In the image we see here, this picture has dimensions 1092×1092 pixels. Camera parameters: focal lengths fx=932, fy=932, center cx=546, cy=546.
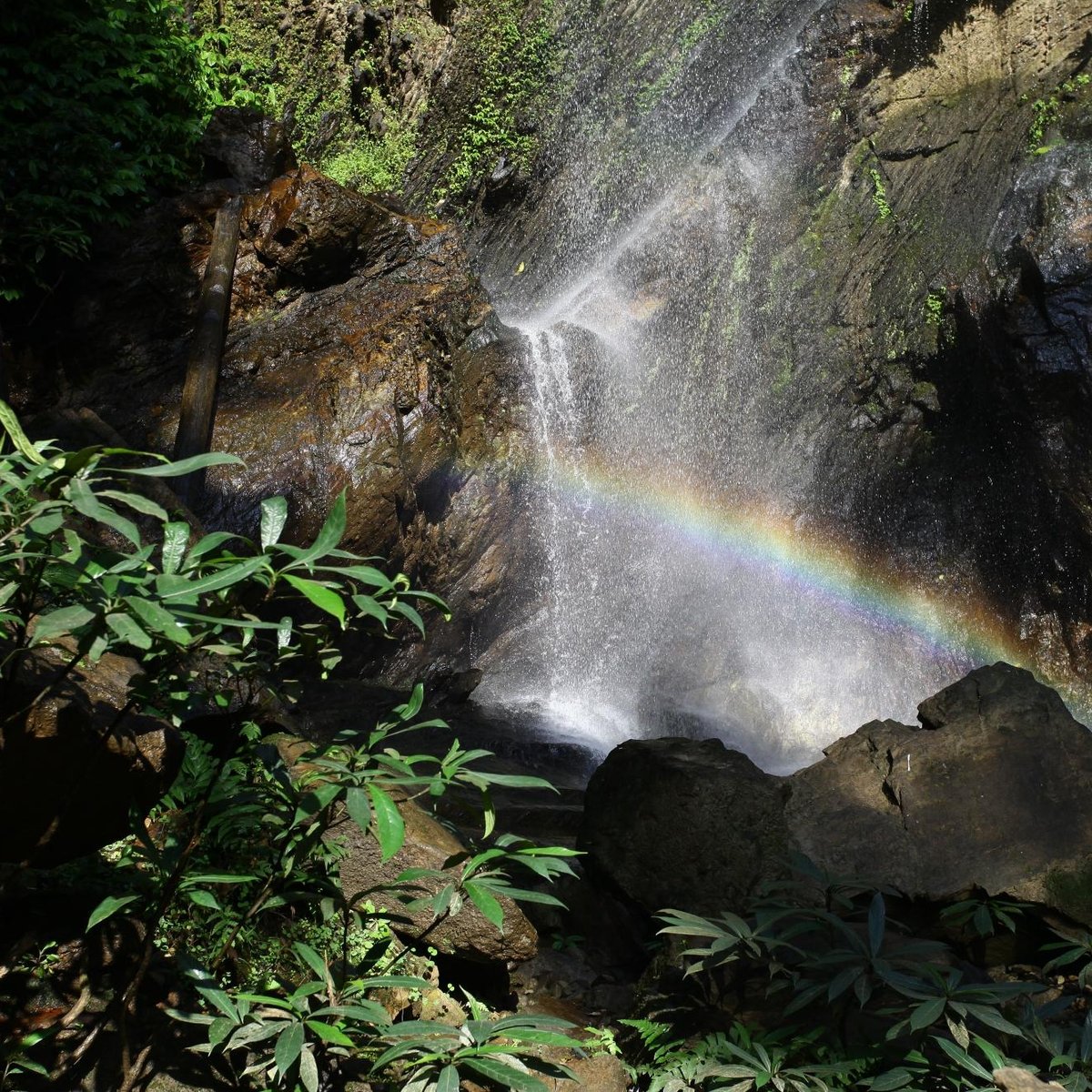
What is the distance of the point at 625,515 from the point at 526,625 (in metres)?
2.11

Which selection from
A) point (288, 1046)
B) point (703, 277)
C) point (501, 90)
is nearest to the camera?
point (288, 1046)

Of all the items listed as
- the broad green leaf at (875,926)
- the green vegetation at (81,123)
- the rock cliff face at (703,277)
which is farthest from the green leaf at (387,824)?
the green vegetation at (81,123)

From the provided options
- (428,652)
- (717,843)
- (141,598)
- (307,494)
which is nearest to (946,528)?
(428,652)

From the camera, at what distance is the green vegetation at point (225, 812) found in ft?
4.59

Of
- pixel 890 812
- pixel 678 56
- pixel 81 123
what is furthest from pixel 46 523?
pixel 678 56

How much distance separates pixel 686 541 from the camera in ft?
38.0

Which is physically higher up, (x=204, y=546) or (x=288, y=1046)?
(x=204, y=546)

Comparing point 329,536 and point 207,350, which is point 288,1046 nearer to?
point 329,536

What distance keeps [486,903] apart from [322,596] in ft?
1.97

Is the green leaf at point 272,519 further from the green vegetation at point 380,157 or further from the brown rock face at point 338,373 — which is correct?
the green vegetation at point 380,157

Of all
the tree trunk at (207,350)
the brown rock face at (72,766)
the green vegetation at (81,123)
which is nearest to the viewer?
the brown rock face at (72,766)

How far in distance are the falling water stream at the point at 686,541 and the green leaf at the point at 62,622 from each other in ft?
24.3

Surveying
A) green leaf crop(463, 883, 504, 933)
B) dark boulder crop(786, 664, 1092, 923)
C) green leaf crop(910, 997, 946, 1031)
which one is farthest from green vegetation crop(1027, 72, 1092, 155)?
green leaf crop(463, 883, 504, 933)

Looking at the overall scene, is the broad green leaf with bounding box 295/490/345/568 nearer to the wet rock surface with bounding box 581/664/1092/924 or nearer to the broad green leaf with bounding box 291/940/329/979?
the broad green leaf with bounding box 291/940/329/979
